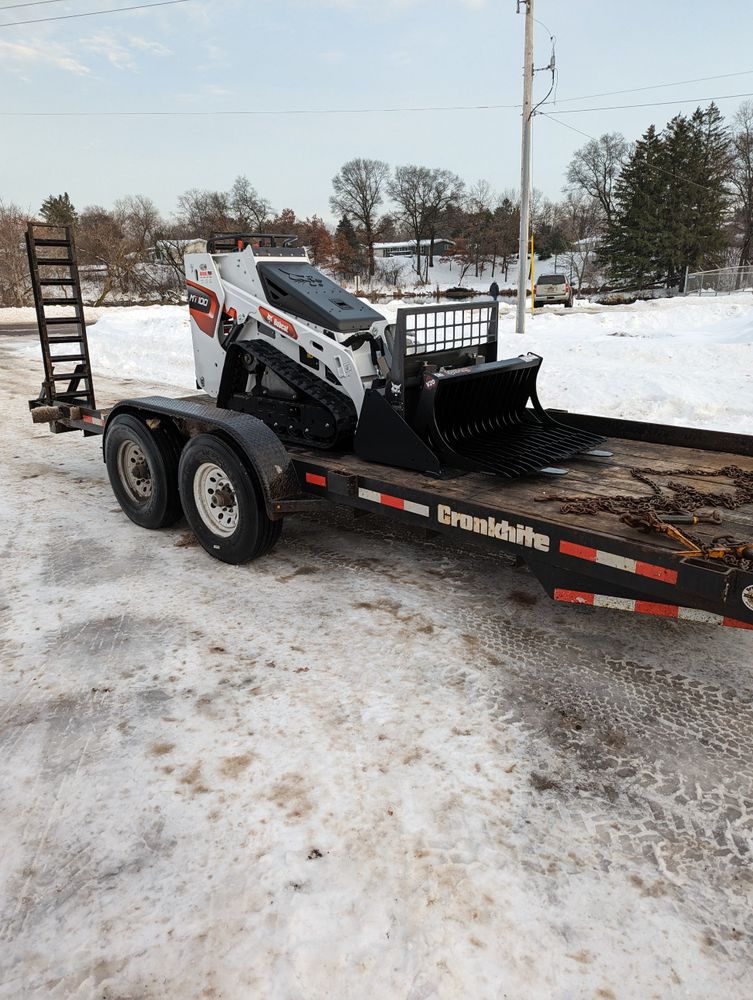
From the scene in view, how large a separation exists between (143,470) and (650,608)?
4070 millimetres

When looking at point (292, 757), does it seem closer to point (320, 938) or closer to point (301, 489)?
point (320, 938)

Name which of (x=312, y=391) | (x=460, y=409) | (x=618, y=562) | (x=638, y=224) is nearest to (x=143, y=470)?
(x=312, y=391)

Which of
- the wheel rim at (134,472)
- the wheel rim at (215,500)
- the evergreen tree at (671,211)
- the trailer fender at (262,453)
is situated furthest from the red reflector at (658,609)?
the evergreen tree at (671,211)

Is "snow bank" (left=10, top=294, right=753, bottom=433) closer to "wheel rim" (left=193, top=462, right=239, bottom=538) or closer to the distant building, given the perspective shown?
"wheel rim" (left=193, top=462, right=239, bottom=538)

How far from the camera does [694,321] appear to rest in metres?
20.5

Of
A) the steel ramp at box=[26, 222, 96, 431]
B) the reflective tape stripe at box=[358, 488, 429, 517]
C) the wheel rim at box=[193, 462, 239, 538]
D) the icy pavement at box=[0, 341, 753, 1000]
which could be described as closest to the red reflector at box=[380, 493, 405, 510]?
the reflective tape stripe at box=[358, 488, 429, 517]

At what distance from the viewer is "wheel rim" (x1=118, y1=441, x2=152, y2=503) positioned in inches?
226

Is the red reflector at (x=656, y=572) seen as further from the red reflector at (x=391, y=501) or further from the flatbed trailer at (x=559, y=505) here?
the red reflector at (x=391, y=501)

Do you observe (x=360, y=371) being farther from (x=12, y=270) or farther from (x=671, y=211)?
(x=671, y=211)

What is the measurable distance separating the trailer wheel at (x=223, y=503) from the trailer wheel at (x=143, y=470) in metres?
0.37

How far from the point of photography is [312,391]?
17.1 feet

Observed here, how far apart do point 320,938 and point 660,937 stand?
1.07 meters

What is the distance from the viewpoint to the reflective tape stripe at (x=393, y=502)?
3961 millimetres

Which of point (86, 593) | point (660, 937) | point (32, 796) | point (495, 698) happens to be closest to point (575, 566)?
point (495, 698)
